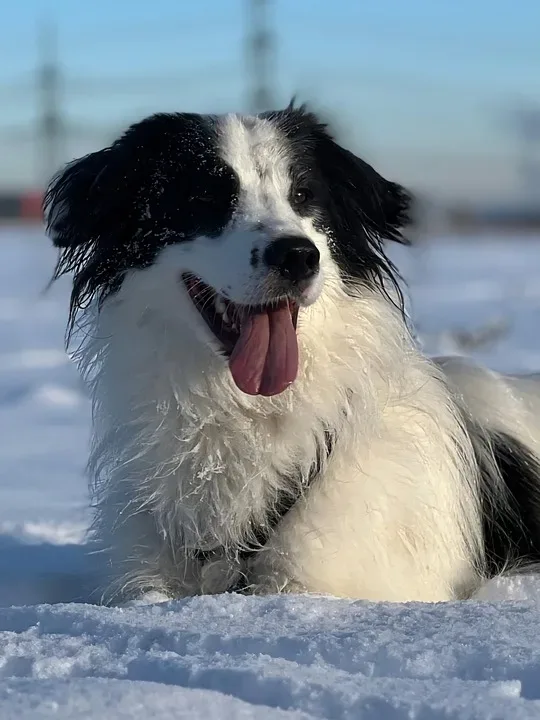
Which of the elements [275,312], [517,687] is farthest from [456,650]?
[275,312]

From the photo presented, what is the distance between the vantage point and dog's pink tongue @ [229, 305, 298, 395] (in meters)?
3.49

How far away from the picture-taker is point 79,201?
12.9ft

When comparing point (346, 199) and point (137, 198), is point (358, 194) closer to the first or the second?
point (346, 199)

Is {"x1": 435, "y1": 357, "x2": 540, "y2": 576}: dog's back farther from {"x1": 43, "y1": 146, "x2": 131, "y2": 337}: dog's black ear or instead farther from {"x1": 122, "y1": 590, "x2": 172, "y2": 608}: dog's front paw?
{"x1": 43, "y1": 146, "x2": 131, "y2": 337}: dog's black ear

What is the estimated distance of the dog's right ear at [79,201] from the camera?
12.8 feet

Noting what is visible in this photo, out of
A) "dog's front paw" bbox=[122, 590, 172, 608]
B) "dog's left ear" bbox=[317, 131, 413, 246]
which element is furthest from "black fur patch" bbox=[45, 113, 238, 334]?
"dog's front paw" bbox=[122, 590, 172, 608]

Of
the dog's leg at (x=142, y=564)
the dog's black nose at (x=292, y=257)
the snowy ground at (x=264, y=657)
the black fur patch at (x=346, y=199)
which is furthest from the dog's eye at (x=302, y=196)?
the dog's leg at (x=142, y=564)

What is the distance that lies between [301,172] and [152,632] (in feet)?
6.04

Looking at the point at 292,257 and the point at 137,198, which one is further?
the point at 137,198

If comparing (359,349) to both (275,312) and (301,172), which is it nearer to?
(275,312)

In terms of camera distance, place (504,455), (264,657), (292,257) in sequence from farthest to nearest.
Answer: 1. (504,455)
2. (292,257)
3. (264,657)

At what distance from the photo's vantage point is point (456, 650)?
242 centimetres

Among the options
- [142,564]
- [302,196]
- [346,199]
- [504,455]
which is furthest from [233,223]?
[504,455]

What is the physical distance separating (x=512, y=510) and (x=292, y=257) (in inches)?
61.2
